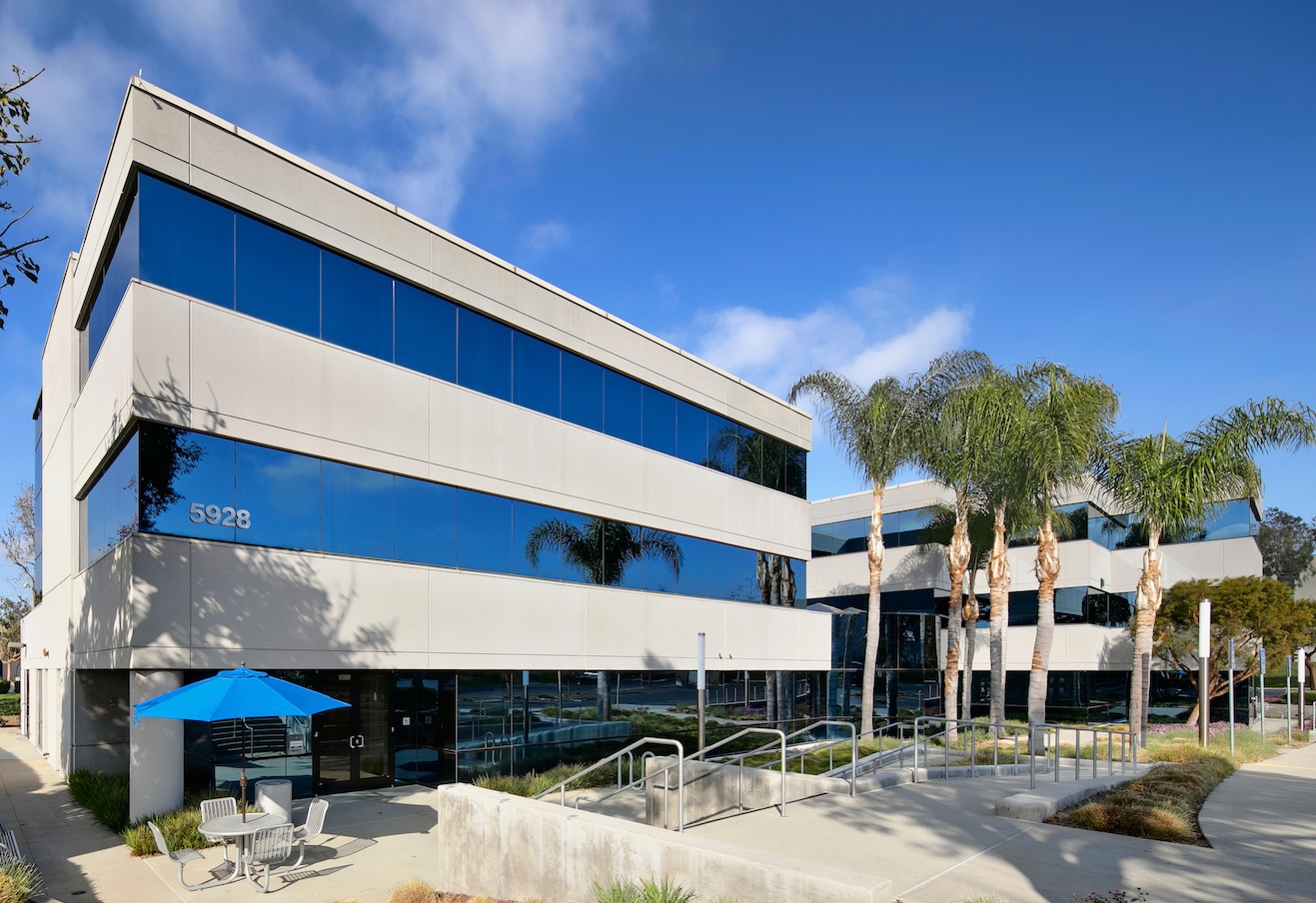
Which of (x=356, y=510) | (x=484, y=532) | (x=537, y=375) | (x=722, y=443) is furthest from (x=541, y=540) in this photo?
(x=722, y=443)

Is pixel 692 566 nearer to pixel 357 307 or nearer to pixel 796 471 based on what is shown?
pixel 796 471

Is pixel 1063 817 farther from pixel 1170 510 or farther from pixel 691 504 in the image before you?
pixel 1170 510

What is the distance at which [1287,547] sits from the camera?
249 ft

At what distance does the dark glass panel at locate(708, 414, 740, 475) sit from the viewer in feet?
84.7

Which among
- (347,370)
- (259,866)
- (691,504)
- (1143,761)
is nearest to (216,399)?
(347,370)

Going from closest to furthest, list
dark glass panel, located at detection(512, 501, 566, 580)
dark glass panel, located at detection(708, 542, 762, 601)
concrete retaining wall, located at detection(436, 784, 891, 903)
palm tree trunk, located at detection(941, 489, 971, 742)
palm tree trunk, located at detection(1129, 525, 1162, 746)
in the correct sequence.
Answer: concrete retaining wall, located at detection(436, 784, 891, 903) → dark glass panel, located at detection(512, 501, 566, 580) → dark glass panel, located at detection(708, 542, 762, 601) → palm tree trunk, located at detection(1129, 525, 1162, 746) → palm tree trunk, located at detection(941, 489, 971, 742)

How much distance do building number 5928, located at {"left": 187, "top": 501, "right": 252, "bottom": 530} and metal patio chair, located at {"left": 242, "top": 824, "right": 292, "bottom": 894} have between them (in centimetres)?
492

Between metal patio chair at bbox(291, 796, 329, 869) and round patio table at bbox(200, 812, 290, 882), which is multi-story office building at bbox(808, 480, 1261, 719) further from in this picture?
round patio table at bbox(200, 812, 290, 882)

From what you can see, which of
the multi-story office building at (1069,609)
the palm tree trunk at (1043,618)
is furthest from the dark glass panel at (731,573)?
the palm tree trunk at (1043,618)

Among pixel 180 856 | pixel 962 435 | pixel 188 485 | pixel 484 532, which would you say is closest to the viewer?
pixel 180 856

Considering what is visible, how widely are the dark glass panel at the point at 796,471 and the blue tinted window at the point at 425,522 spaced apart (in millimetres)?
13555

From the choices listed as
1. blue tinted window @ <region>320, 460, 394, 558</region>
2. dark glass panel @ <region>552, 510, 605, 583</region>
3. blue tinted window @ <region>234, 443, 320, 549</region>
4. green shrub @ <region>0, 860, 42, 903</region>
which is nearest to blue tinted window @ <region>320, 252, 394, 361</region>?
blue tinted window @ <region>320, 460, 394, 558</region>

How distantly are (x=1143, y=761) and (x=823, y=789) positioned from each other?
11429 millimetres

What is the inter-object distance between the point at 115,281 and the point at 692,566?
48.2 ft
